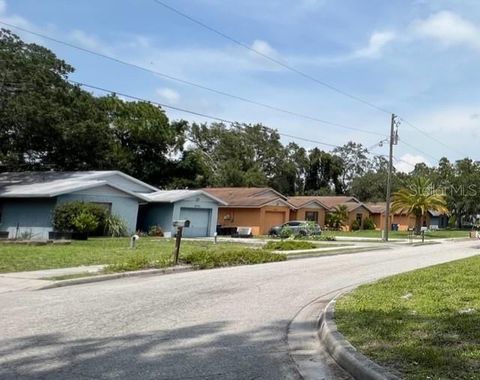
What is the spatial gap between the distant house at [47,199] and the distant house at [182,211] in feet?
8.64

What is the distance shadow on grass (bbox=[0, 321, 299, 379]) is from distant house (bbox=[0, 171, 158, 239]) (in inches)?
984

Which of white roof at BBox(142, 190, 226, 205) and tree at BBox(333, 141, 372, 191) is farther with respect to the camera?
tree at BBox(333, 141, 372, 191)

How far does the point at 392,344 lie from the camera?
265 inches

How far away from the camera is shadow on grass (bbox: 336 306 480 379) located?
5.71 metres

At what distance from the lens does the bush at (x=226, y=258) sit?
58.6 feet

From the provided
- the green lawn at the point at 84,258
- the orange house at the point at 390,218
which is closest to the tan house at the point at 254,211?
the orange house at the point at 390,218

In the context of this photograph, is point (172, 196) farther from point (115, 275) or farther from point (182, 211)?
point (115, 275)

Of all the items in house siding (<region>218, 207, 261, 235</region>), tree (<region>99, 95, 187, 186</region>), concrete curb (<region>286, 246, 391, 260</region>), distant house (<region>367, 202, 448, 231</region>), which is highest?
tree (<region>99, 95, 187, 186</region>)

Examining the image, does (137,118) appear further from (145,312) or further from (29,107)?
(145,312)

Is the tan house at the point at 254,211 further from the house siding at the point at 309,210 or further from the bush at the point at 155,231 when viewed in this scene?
the bush at the point at 155,231

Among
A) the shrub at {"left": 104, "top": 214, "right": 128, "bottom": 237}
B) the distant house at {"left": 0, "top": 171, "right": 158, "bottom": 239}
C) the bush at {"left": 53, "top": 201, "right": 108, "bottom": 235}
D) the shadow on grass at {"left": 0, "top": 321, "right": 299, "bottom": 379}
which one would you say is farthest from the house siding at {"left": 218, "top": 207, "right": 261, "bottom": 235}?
the shadow on grass at {"left": 0, "top": 321, "right": 299, "bottom": 379}

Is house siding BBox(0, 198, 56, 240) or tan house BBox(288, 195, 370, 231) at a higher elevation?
tan house BBox(288, 195, 370, 231)

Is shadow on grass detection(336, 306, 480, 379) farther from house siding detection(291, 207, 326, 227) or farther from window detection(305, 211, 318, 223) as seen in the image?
window detection(305, 211, 318, 223)

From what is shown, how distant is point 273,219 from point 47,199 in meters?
22.4
